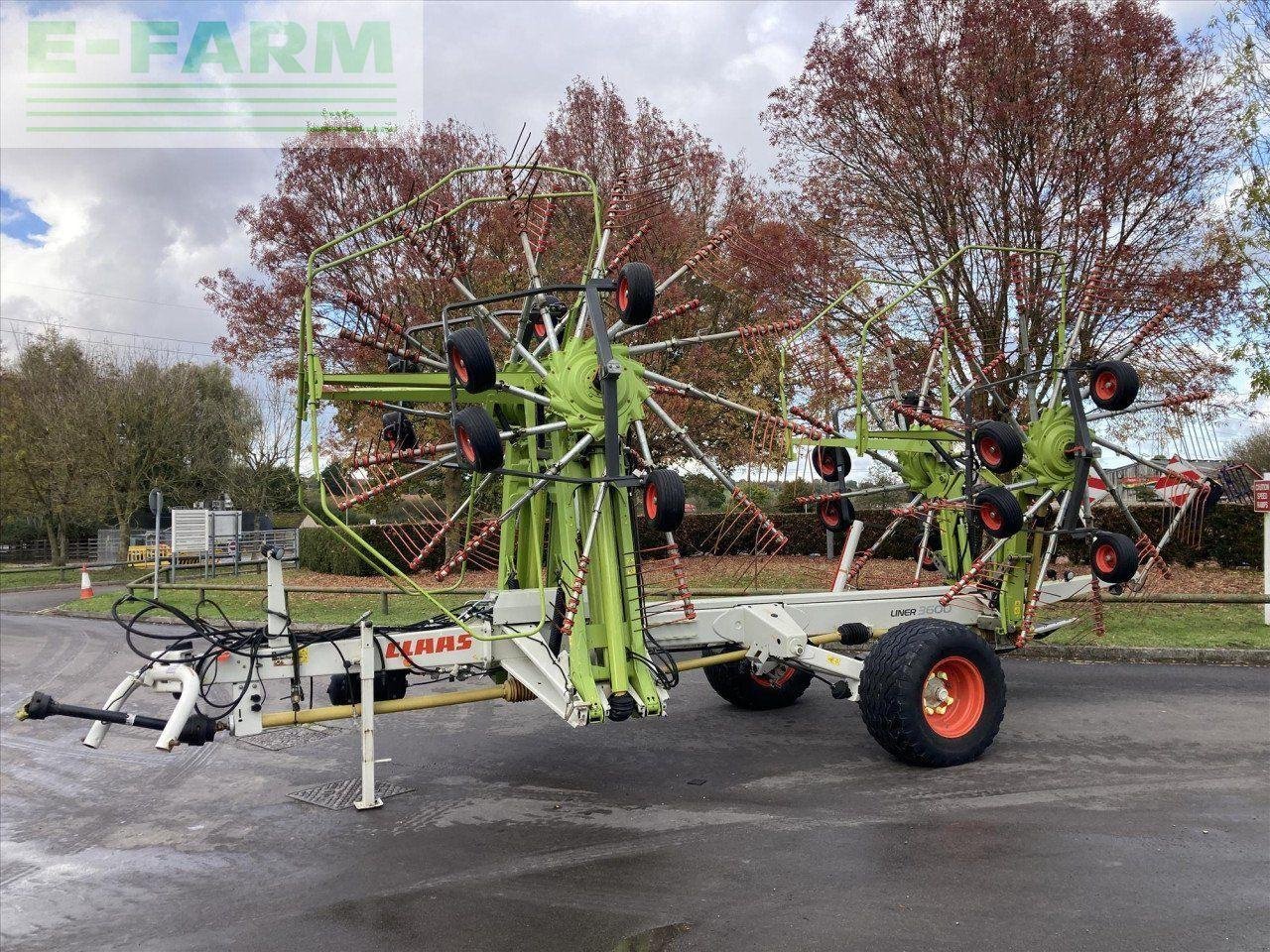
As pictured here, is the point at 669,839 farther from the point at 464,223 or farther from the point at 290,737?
the point at 464,223

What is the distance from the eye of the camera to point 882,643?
6793 millimetres

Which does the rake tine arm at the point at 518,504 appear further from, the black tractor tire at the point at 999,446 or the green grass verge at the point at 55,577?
the green grass verge at the point at 55,577

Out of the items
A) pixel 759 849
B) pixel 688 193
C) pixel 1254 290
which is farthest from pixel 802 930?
pixel 688 193

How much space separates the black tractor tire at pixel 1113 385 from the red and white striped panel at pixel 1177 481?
1.18 meters

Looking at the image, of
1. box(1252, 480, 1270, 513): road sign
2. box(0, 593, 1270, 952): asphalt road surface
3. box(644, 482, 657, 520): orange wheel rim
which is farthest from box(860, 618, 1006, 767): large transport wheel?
box(1252, 480, 1270, 513): road sign

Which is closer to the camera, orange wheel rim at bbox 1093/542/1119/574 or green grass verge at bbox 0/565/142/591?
orange wheel rim at bbox 1093/542/1119/574

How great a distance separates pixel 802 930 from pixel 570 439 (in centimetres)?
324

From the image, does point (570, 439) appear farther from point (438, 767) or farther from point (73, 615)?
point (73, 615)

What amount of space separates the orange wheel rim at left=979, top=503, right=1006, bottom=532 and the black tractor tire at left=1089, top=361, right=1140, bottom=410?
49.9 inches

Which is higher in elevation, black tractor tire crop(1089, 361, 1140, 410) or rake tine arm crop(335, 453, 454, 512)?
black tractor tire crop(1089, 361, 1140, 410)

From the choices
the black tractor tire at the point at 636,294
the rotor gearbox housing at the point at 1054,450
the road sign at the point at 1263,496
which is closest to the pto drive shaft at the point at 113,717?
the black tractor tire at the point at 636,294

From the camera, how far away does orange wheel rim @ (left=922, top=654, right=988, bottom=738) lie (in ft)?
22.7

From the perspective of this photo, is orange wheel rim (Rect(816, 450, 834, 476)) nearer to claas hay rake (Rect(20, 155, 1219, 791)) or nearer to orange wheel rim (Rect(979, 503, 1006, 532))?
claas hay rake (Rect(20, 155, 1219, 791))

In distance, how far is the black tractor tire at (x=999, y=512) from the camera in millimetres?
7914
